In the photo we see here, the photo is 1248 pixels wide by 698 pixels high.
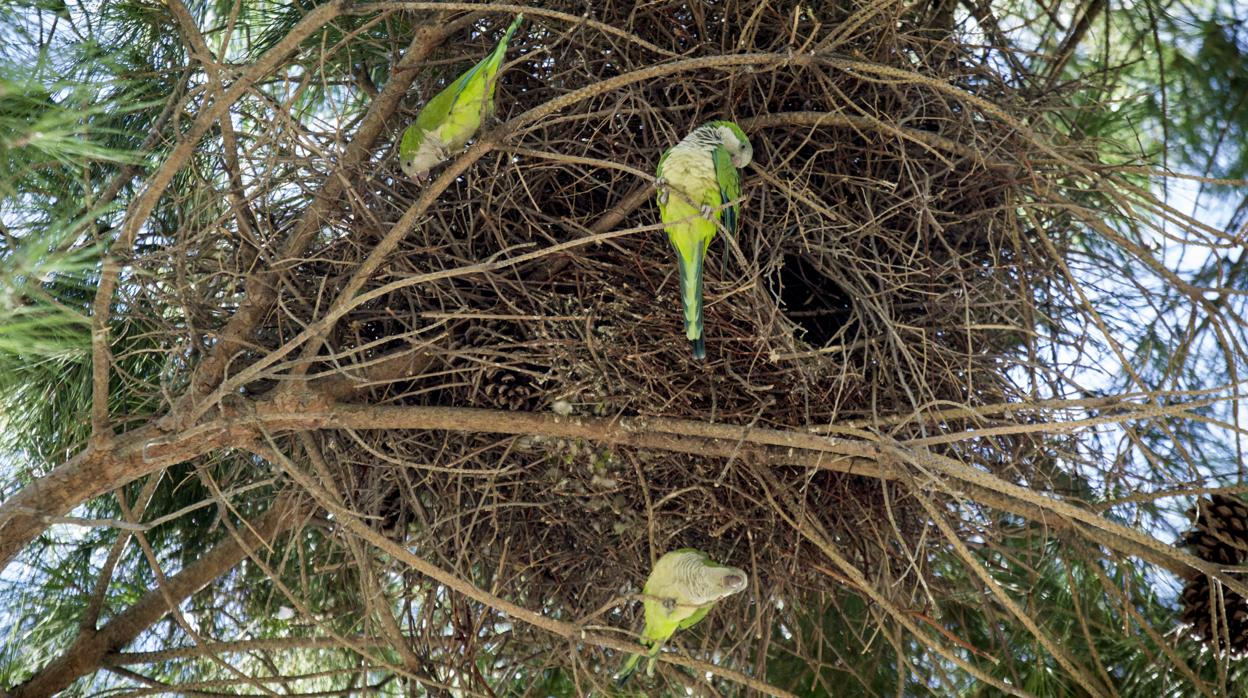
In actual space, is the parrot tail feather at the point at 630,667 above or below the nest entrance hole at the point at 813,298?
below

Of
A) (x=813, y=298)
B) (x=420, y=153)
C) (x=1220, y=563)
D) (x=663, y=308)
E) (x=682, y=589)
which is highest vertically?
(x=420, y=153)

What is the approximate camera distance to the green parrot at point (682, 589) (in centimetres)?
219

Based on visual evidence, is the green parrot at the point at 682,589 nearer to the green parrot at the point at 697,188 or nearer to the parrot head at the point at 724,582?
the parrot head at the point at 724,582

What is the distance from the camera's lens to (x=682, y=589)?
222 centimetres

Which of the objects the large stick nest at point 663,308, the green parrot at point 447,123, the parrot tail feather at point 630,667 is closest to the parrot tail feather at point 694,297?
the large stick nest at point 663,308

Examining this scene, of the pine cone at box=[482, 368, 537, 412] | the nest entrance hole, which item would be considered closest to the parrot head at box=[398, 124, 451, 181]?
the pine cone at box=[482, 368, 537, 412]

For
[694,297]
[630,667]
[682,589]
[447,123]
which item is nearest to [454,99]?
[447,123]

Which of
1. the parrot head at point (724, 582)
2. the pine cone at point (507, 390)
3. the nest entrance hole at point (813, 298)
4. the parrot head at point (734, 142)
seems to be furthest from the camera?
the nest entrance hole at point (813, 298)

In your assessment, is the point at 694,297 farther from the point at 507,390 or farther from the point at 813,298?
the point at 813,298

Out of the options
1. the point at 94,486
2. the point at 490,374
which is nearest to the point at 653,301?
the point at 490,374

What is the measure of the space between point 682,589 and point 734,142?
3.05 feet

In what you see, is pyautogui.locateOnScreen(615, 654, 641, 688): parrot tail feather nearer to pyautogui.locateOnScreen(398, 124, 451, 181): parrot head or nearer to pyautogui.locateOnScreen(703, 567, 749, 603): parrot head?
pyautogui.locateOnScreen(703, 567, 749, 603): parrot head

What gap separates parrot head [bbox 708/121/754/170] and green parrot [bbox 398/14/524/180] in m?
0.49

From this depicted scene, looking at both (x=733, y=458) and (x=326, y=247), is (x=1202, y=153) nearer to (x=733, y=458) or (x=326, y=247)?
(x=733, y=458)
